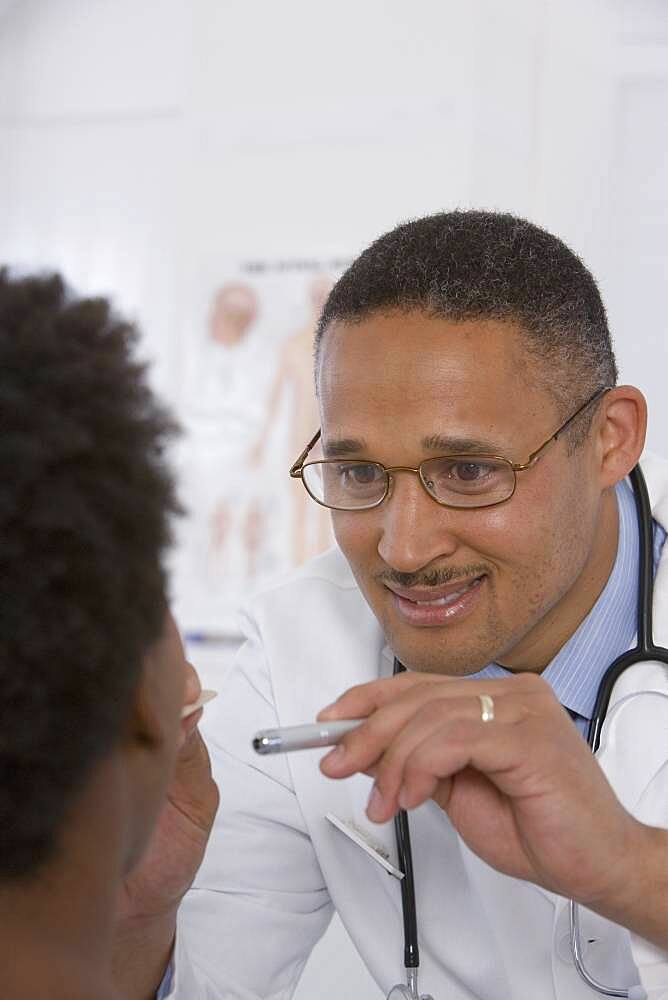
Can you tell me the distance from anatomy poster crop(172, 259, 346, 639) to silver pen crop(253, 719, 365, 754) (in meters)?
1.80

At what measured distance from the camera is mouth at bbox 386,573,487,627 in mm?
1264

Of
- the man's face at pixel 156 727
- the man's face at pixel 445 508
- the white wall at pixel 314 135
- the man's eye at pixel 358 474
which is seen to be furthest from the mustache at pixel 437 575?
the white wall at pixel 314 135

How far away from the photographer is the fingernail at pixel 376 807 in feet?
2.85

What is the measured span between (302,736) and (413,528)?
42cm

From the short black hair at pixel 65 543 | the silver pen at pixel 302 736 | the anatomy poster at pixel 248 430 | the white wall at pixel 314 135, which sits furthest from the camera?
the anatomy poster at pixel 248 430

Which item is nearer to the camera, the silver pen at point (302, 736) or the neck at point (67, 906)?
the neck at point (67, 906)

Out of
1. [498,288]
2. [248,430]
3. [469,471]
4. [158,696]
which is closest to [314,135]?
[248,430]

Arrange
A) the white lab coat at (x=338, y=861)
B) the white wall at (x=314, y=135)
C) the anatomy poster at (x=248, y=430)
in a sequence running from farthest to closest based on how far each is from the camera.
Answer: the anatomy poster at (x=248, y=430) → the white wall at (x=314, y=135) → the white lab coat at (x=338, y=861)

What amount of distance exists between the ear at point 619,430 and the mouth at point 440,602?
0.75ft

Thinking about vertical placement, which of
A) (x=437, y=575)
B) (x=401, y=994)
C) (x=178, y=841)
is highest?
(x=437, y=575)

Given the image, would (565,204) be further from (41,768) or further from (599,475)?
(41,768)

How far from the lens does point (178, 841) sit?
104cm

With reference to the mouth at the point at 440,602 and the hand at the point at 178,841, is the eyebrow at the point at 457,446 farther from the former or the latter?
the hand at the point at 178,841

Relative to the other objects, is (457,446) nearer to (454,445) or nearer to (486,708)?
(454,445)
